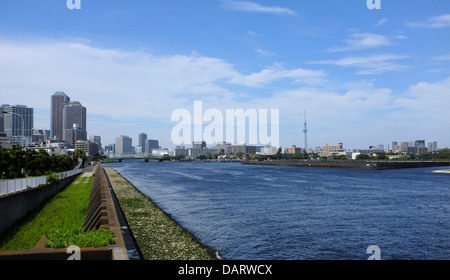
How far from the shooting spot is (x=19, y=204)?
27.9 metres

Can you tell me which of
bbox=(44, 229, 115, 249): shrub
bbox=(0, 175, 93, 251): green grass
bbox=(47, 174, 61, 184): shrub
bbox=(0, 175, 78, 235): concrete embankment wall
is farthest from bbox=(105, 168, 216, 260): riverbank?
bbox=(47, 174, 61, 184): shrub

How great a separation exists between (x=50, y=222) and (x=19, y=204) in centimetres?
345

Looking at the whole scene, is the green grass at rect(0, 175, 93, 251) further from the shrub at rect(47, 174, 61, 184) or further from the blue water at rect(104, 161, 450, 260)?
the blue water at rect(104, 161, 450, 260)

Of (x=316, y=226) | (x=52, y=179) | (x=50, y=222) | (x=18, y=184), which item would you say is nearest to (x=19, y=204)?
(x=18, y=184)

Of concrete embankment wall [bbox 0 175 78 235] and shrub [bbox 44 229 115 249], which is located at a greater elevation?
shrub [bbox 44 229 115 249]

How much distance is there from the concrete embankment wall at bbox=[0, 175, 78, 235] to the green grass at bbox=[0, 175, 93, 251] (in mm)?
607

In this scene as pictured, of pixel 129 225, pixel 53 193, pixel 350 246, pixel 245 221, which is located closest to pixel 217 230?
pixel 245 221

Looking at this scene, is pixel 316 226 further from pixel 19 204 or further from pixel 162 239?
pixel 19 204

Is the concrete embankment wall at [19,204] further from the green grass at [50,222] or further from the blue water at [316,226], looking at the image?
the blue water at [316,226]

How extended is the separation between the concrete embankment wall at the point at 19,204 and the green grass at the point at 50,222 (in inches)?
23.9

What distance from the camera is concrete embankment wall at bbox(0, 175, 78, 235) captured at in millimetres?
23578

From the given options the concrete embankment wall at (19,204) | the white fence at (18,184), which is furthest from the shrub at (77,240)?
the white fence at (18,184)

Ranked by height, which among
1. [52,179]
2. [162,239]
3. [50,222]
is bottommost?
[162,239]
